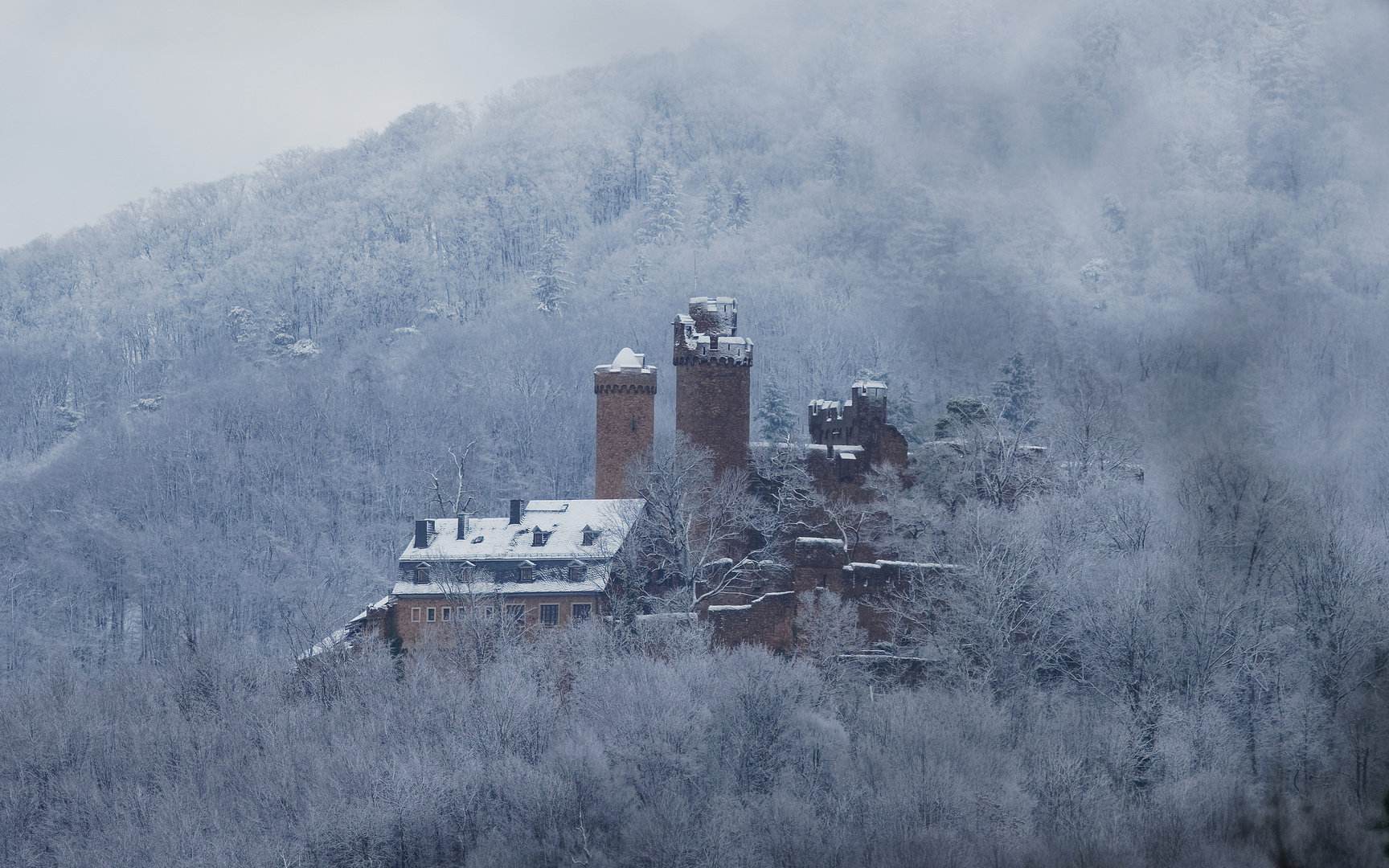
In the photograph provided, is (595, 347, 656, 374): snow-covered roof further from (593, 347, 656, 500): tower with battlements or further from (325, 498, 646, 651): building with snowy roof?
(325, 498, 646, 651): building with snowy roof

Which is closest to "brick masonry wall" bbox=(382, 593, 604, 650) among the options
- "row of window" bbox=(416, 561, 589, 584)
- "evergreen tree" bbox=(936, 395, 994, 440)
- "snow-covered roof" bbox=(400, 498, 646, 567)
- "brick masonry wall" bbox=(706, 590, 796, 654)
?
"row of window" bbox=(416, 561, 589, 584)

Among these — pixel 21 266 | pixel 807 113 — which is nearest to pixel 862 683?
pixel 21 266

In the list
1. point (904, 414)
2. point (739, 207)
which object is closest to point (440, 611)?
point (904, 414)

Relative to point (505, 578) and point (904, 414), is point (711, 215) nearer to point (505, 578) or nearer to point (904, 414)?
point (904, 414)

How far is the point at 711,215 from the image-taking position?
148 meters

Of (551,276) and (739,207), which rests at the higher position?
(739,207)

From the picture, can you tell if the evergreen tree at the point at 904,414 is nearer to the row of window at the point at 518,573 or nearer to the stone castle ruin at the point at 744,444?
the stone castle ruin at the point at 744,444

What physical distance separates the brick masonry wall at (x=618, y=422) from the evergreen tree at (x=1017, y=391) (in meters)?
22.7

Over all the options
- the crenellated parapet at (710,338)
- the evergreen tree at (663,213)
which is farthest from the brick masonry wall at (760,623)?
the evergreen tree at (663,213)

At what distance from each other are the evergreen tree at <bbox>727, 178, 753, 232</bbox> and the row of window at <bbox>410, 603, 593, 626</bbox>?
9146 cm

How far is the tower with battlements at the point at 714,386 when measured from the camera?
183 feet

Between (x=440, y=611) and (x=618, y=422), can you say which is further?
(x=618, y=422)

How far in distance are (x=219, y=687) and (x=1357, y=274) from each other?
6177 cm

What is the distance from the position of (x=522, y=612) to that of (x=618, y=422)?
360 inches
